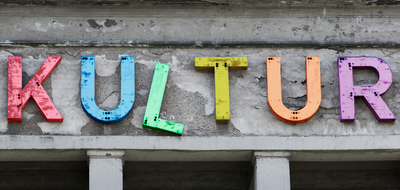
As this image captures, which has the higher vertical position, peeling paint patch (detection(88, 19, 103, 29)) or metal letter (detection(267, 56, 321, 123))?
peeling paint patch (detection(88, 19, 103, 29))

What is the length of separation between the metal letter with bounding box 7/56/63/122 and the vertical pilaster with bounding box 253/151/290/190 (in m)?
2.79

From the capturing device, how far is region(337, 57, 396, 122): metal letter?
8.14 m

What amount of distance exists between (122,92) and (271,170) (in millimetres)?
2323

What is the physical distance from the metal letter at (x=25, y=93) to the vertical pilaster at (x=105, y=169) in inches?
28.9

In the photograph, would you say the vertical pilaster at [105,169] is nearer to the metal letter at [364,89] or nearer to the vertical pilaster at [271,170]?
the vertical pilaster at [271,170]

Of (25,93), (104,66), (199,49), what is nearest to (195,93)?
(199,49)

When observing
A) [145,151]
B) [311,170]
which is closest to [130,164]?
[145,151]

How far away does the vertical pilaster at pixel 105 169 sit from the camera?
7.75 meters

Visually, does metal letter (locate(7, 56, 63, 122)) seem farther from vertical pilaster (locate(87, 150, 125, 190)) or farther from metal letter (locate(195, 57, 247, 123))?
metal letter (locate(195, 57, 247, 123))

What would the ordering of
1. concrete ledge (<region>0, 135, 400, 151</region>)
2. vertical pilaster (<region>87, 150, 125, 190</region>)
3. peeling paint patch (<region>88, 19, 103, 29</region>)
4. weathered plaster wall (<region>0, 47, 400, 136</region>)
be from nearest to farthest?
vertical pilaster (<region>87, 150, 125, 190</region>) → concrete ledge (<region>0, 135, 400, 151</region>) → weathered plaster wall (<region>0, 47, 400, 136</region>) → peeling paint patch (<region>88, 19, 103, 29</region>)

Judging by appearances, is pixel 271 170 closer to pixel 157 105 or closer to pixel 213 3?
pixel 157 105

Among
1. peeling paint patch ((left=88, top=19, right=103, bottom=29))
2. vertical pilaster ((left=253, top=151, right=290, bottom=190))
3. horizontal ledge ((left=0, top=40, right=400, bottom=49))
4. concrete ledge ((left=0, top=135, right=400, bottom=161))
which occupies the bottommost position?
vertical pilaster ((left=253, top=151, right=290, bottom=190))

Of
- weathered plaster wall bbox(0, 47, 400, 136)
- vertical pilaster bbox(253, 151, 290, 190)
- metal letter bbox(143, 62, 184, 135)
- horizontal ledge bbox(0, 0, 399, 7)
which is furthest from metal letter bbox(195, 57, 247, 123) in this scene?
horizontal ledge bbox(0, 0, 399, 7)

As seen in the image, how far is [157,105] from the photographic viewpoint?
8062 mm
